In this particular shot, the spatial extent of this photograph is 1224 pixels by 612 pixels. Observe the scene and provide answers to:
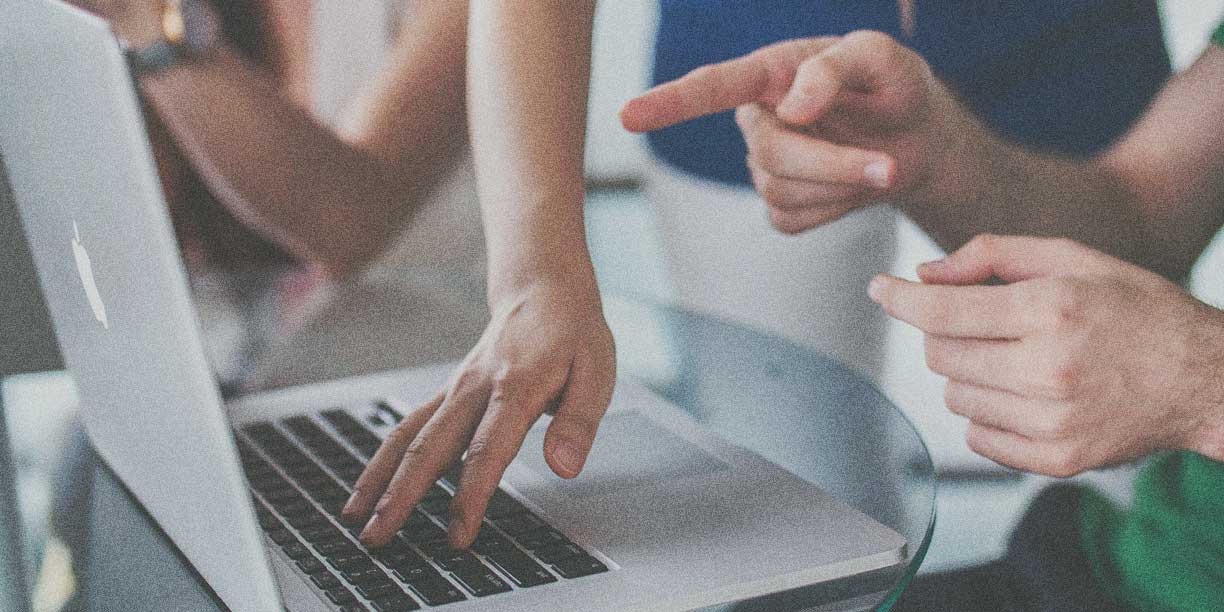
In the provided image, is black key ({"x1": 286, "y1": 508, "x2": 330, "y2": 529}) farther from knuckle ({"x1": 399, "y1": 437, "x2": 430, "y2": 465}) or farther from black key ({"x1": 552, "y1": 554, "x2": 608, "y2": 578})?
black key ({"x1": 552, "y1": 554, "x2": 608, "y2": 578})

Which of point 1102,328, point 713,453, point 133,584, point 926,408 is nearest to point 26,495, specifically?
point 133,584

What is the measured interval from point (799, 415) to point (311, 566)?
1.73 feet

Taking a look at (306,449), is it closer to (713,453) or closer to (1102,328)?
(713,453)

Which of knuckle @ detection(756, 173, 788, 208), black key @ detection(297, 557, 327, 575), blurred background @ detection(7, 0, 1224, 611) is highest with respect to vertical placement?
knuckle @ detection(756, 173, 788, 208)

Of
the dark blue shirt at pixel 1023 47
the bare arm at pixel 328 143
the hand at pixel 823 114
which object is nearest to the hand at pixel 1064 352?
the hand at pixel 823 114

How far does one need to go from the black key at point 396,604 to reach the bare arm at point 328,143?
90 cm

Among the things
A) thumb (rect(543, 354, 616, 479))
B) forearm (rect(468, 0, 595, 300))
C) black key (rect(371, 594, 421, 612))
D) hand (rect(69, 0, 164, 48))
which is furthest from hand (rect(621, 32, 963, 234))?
hand (rect(69, 0, 164, 48))

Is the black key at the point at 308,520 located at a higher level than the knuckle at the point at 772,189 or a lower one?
lower

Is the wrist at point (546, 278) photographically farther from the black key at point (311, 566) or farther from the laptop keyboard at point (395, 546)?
the black key at point (311, 566)

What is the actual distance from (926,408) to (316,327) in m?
1.21

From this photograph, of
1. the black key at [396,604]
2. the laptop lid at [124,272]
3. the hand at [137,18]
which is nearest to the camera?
the laptop lid at [124,272]

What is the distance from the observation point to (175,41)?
4.44ft

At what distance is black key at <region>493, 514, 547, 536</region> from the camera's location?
0.76 m

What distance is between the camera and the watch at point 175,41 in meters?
1.32
